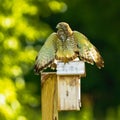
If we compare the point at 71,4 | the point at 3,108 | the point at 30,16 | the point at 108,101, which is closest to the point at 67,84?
the point at 3,108

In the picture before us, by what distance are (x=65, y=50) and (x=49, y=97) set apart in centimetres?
35

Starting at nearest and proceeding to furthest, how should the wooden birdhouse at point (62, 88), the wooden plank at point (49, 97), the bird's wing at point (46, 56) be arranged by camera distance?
1. the bird's wing at point (46, 56)
2. the wooden birdhouse at point (62, 88)
3. the wooden plank at point (49, 97)

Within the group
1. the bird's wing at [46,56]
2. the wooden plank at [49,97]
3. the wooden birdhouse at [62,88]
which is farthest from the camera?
the wooden plank at [49,97]

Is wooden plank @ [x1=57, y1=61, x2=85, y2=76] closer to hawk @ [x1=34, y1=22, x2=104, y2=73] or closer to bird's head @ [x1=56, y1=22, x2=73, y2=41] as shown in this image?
hawk @ [x1=34, y1=22, x2=104, y2=73]

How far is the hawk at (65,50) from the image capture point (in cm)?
416

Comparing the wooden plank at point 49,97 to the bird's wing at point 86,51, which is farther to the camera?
the wooden plank at point 49,97

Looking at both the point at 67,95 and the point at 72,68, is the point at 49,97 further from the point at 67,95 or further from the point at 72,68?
the point at 72,68

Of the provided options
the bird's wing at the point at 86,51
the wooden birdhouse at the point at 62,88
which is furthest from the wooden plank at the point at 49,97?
the bird's wing at the point at 86,51

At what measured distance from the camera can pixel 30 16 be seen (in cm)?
783

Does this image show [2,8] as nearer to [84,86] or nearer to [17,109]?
[17,109]

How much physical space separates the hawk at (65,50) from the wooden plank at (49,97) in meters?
0.23

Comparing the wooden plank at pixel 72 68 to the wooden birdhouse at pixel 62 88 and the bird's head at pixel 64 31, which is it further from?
the bird's head at pixel 64 31

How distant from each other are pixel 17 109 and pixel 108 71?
930cm

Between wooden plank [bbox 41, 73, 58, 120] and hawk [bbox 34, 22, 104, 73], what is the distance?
0.23 m
